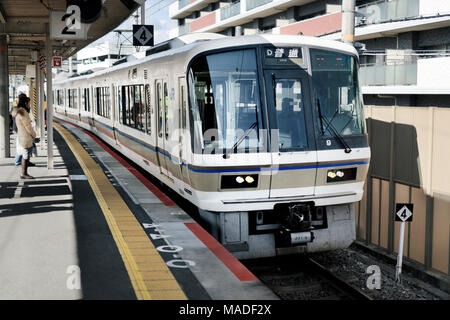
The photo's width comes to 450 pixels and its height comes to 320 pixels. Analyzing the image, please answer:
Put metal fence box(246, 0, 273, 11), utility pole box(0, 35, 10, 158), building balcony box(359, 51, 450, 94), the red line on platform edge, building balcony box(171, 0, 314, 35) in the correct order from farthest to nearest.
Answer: metal fence box(246, 0, 273, 11) → building balcony box(171, 0, 314, 35) → building balcony box(359, 51, 450, 94) → utility pole box(0, 35, 10, 158) → the red line on platform edge

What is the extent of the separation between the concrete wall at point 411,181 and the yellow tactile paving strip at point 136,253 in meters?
4.51

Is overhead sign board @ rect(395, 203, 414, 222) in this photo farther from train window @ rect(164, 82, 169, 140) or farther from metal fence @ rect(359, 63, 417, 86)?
metal fence @ rect(359, 63, 417, 86)

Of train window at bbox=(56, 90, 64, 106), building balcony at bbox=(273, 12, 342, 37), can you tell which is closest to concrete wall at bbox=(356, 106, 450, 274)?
building balcony at bbox=(273, 12, 342, 37)

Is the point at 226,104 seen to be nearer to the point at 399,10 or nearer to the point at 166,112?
the point at 166,112

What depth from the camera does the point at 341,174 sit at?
779cm

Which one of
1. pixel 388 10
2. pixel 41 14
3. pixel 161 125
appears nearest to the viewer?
pixel 161 125

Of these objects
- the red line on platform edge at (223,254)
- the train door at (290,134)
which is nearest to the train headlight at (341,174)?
the train door at (290,134)

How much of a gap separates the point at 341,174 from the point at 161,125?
3639mm

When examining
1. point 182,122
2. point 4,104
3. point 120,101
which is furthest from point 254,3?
point 182,122

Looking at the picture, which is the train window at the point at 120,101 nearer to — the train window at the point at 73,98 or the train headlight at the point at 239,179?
the train headlight at the point at 239,179

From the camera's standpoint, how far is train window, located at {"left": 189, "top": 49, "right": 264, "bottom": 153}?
726 centimetres

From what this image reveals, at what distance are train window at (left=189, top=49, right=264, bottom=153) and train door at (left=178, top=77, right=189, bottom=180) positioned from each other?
0.44m

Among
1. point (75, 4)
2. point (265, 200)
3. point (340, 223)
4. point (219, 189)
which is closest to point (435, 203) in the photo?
point (340, 223)
